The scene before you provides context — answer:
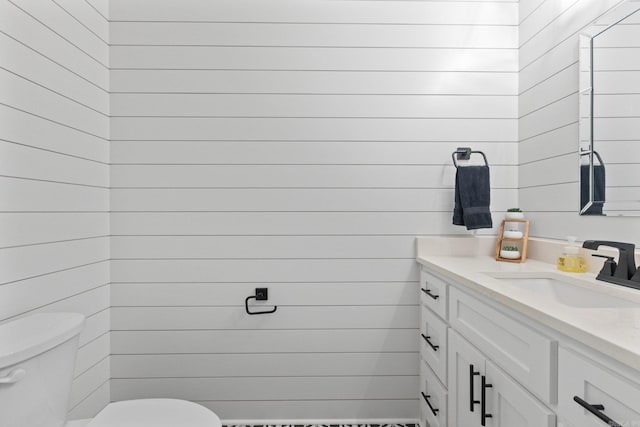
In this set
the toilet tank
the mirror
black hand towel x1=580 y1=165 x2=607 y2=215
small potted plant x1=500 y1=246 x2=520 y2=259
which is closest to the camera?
the toilet tank

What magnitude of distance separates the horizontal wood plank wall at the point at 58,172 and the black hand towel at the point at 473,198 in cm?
184

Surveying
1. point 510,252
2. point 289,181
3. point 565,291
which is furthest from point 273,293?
point 565,291

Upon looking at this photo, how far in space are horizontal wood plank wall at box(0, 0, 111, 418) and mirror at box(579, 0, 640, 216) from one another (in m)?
2.24

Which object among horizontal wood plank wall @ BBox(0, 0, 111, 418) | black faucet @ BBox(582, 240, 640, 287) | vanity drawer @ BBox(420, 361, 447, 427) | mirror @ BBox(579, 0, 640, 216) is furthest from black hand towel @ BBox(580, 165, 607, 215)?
horizontal wood plank wall @ BBox(0, 0, 111, 418)

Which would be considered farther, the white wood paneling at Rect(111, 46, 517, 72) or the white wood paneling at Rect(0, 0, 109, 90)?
the white wood paneling at Rect(111, 46, 517, 72)

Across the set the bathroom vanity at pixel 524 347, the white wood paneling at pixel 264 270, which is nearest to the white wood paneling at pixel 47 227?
the white wood paneling at pixel 264 270

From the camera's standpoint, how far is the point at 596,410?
2.43 ft

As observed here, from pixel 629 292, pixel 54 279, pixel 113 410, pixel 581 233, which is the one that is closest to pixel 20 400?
pixel 113 410

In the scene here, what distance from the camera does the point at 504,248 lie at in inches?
72.8

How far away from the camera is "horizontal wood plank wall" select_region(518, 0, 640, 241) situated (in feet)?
5.16

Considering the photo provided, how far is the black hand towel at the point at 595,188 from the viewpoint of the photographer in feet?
4.80

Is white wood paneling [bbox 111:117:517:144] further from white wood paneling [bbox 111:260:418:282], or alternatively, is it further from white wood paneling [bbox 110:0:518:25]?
white wood paneling [bbox 111:260:418:282]

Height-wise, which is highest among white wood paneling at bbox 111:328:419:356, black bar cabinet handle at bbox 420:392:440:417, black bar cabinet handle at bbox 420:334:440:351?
black bar cabinet handle at bbox 420:334:440:351

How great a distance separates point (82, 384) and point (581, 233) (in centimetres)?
238
